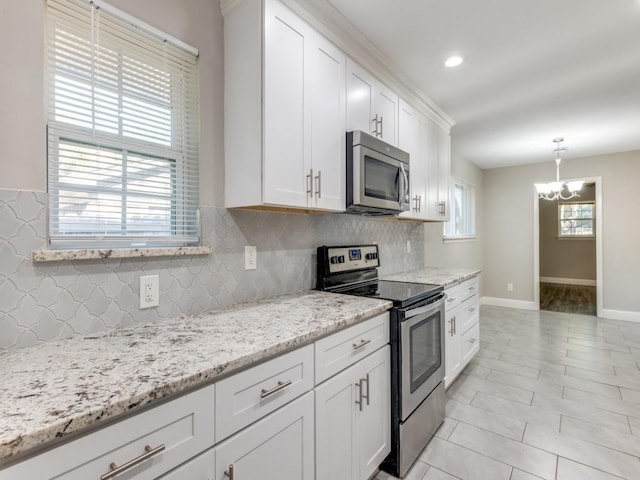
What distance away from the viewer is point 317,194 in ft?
5.64

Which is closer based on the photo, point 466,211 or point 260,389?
point 260,389

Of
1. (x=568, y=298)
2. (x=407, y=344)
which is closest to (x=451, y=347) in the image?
(x=407, y=344)

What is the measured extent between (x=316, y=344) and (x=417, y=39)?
78.1 inches

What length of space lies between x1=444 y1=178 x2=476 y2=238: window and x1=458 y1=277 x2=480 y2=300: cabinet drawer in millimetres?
1343

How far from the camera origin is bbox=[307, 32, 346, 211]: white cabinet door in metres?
1.71

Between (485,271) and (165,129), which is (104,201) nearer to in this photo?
(165,129)

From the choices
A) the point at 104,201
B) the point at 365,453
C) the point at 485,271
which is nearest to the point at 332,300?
the point at 365,453

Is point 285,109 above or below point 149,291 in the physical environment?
above

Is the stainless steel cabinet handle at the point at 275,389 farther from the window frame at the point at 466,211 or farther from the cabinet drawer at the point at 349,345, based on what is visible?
the window frame at the point at 466,211

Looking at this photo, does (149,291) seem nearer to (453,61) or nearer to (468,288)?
(453,61)

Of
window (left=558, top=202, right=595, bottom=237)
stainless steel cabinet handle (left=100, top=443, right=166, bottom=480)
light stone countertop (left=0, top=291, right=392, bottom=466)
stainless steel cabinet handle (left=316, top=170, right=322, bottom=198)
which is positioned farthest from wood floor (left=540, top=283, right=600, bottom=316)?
stainless steel cabinet handle (left=100, top=443, right=166, bottom=480)

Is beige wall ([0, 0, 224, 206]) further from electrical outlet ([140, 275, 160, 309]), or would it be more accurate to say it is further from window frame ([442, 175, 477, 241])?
window frame ([442, 175, 477, 241])

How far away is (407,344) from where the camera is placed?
69.5 inches

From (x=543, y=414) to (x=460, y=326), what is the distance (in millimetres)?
788
